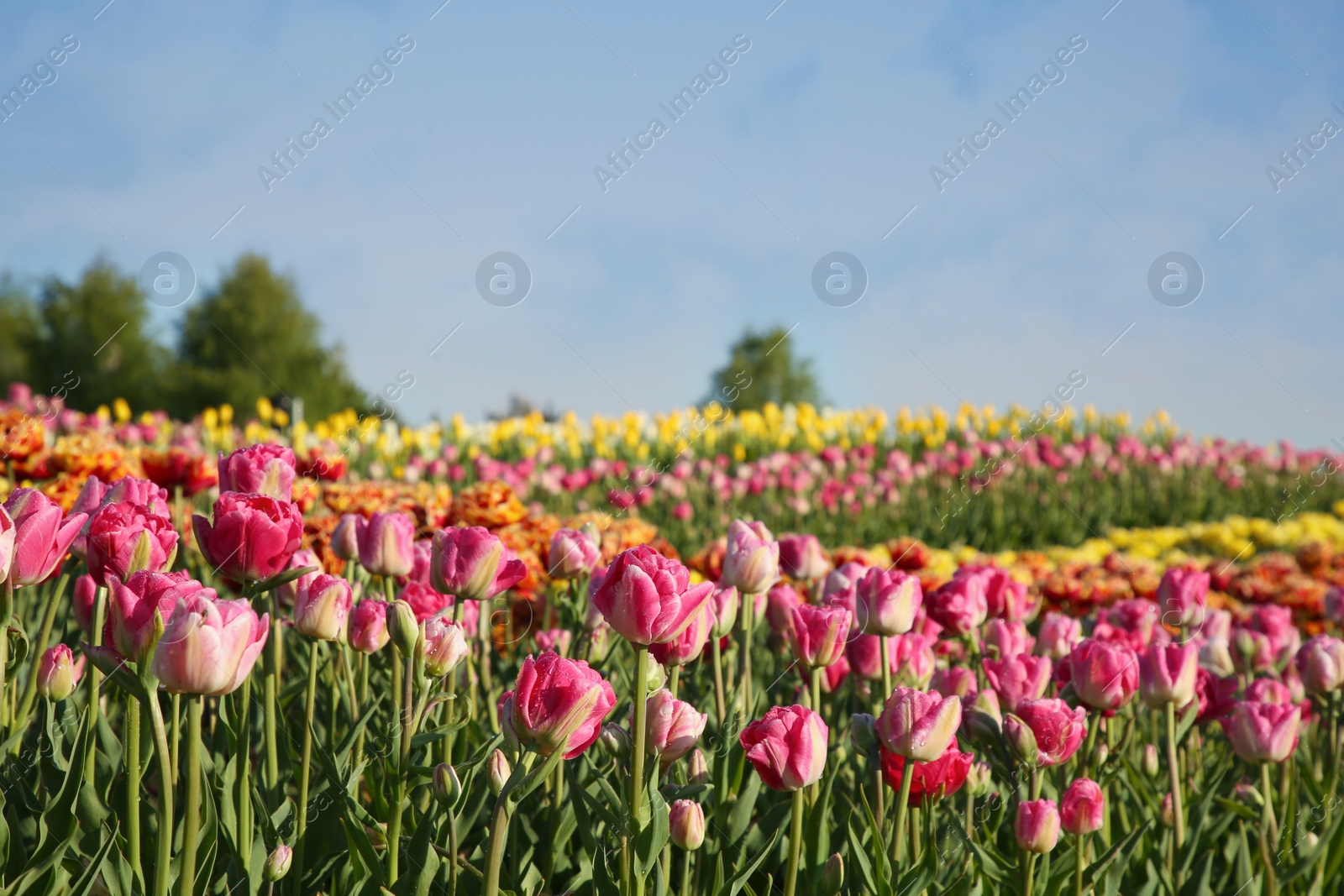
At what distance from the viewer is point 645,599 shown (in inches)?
41.4

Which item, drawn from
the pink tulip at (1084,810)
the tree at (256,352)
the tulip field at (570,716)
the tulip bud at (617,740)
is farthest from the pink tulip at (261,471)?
the tree at (256,352)

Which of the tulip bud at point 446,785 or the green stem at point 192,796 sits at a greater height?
the tulip bud at point 446,785

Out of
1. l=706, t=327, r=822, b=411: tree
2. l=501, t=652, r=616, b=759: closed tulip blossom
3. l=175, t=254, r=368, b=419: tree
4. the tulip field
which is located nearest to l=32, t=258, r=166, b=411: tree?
l=175, t=254, r=368, b=419: tree

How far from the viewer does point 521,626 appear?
2.58 m

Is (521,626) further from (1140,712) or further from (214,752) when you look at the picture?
(1140,712)

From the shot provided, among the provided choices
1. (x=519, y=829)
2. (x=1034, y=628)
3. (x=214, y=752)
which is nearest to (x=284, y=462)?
(x=214, y=752)

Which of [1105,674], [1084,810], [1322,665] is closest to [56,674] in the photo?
[1084,810]

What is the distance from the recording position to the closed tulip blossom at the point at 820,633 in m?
1.44

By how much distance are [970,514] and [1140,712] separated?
6.31 metres

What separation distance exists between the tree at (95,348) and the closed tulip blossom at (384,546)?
113ft

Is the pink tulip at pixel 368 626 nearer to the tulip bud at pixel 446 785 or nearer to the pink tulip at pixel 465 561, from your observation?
the pink tulip at pixel 465 561

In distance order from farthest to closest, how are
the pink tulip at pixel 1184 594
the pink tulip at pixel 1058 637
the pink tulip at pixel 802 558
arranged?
1. the pink tulip at pixel 1184 594
2. the pink tulip at pixel 802 558
3. the pink tulip at pixel 1058 637

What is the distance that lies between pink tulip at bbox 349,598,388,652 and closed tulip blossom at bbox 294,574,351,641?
0.05 m

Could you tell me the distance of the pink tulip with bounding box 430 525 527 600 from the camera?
1392mm
